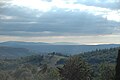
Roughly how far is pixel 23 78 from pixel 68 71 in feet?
394

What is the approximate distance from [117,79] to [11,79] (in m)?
154

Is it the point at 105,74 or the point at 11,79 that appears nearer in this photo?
the point at 105,74

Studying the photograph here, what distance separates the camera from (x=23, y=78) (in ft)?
645

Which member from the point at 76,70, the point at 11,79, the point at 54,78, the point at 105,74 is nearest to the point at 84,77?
the point at 76,70

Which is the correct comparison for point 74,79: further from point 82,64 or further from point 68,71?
point 82,64

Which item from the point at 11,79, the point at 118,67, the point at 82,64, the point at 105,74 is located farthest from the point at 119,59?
the point at 11,79

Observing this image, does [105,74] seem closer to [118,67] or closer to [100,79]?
[100,79]

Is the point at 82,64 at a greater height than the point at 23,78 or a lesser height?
greater

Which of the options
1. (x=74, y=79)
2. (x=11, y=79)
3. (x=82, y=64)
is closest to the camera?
(x=74, y=79)

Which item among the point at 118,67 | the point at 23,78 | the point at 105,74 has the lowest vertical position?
the point at 23,78

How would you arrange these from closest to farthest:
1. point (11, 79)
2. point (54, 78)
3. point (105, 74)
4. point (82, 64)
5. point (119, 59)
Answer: point (119, 59), point (82, 64), point (105, 74), point (54, 78), point (11, 79)

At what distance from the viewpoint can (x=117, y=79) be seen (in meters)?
41.6

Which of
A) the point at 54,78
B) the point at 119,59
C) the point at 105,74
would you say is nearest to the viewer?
the point at 119,59

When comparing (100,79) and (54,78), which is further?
(54,78)
